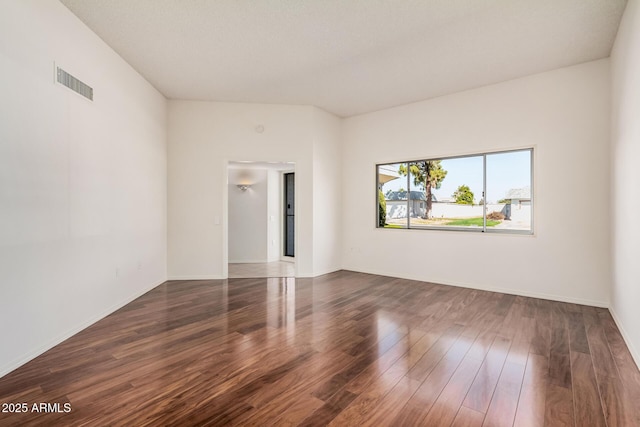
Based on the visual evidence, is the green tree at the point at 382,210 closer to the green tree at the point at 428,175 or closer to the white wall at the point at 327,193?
the green tree at the point at 428,175

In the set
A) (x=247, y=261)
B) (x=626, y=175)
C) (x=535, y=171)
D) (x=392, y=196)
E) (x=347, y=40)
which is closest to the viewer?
(x=626, y=175)

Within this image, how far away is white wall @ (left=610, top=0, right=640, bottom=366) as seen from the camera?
2.62 m

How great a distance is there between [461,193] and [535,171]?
1080mm

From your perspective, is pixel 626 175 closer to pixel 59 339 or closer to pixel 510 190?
pixel 510 190

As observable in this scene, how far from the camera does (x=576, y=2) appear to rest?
2885 millimetres

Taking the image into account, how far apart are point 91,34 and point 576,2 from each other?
16.2 feet

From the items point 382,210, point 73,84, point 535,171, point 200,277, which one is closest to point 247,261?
point 200,277

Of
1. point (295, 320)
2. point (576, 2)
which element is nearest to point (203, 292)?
point (295, 320)

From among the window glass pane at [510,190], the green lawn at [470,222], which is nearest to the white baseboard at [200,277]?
the green lawn at [470,222]

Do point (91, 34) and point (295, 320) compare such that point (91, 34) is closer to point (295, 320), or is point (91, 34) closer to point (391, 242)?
point (295, 320)

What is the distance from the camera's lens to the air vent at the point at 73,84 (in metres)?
2.88

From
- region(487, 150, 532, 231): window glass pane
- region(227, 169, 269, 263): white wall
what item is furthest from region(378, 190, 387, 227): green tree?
region(227, 169, 269, 263): white wall

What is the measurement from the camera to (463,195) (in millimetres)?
5098

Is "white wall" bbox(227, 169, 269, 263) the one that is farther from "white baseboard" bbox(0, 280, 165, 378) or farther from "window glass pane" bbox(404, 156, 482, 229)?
"window glass pane" bbox(404, 156, 482, 229)
